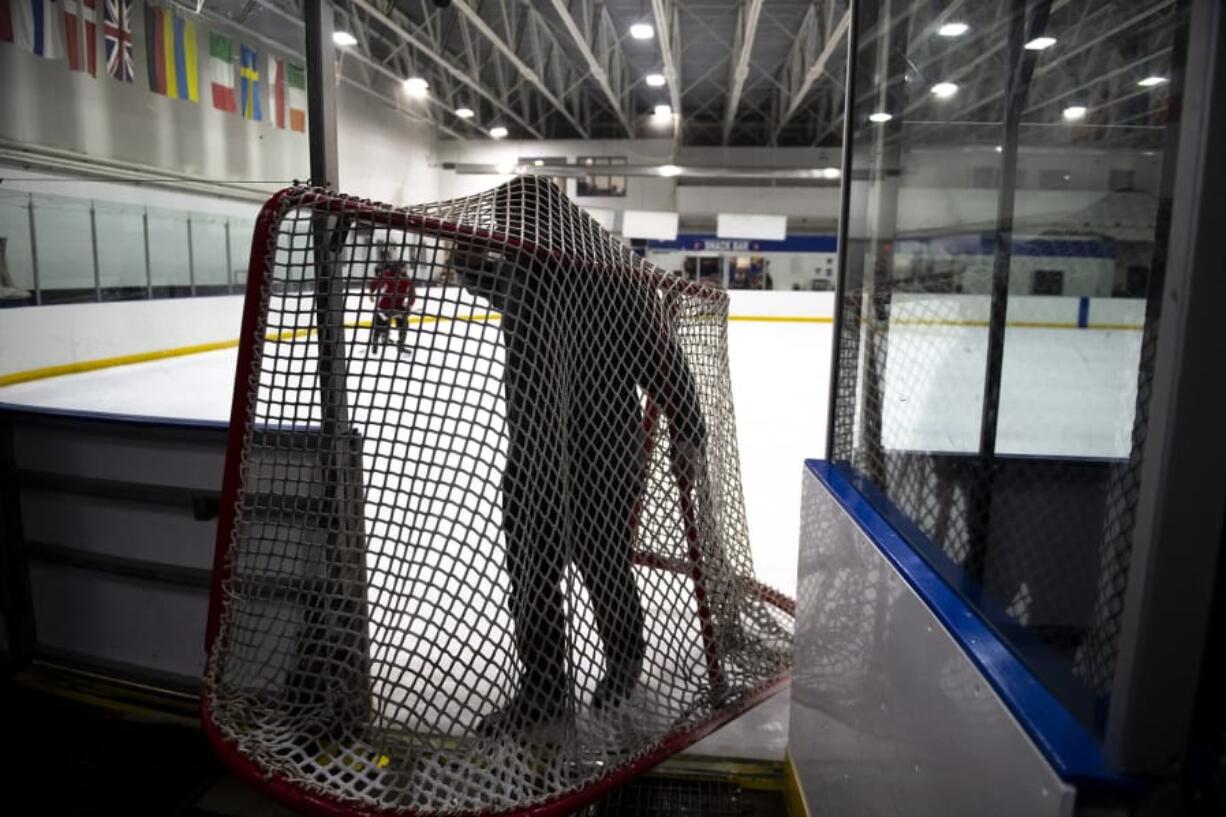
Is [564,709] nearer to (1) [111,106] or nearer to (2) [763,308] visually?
(1) [111,106]

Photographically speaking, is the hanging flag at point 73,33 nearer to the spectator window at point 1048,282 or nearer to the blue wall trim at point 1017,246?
the blue wall trim at point 1017,246

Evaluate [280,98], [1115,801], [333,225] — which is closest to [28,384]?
[280,98]

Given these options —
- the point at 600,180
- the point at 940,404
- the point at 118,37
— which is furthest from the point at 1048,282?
the point at 600,180

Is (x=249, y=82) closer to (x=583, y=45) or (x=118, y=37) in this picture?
(x=118, y=37)

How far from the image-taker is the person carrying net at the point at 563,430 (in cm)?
109

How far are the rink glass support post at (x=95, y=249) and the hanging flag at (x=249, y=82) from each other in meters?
3.25

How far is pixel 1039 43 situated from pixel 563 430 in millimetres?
883

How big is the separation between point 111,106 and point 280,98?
6.71 feet

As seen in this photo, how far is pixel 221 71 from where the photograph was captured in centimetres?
353

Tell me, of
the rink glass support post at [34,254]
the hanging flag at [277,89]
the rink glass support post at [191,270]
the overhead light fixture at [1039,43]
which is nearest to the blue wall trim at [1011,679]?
the overhead light fixture at [1039,43]

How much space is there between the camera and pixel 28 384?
5.04 meters

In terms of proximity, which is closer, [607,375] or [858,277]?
[607,375]

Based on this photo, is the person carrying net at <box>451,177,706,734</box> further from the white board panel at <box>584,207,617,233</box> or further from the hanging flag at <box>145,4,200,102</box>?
the white board panel at <box>584,207,617,233</box>

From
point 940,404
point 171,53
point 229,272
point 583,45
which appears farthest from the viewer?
point 583,45
